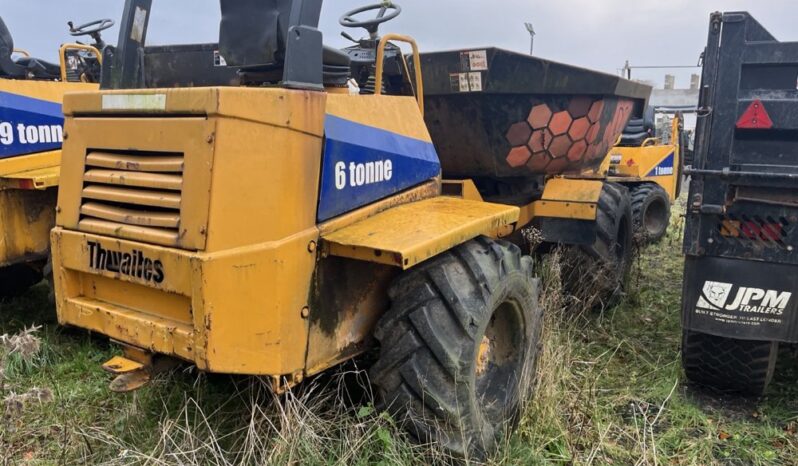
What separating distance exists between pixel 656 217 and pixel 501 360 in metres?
5.88

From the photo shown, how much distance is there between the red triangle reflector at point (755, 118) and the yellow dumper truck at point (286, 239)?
122cm

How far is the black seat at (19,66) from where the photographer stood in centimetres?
538

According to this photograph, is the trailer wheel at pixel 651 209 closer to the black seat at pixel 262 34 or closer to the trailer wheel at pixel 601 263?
the trailer wheel at pixel 601 263

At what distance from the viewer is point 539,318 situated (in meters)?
3.45

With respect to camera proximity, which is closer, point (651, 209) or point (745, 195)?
point (745, 195)

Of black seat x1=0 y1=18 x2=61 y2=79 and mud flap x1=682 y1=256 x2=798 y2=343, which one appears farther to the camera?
black seat x1=0 y1=18 x2=61 y2=79

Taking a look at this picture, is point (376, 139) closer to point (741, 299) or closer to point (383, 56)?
point (383, 56)

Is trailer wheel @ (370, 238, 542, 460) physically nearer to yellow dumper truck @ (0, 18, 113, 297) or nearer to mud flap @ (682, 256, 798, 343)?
mud flap @ (682, 256, 798, 343)

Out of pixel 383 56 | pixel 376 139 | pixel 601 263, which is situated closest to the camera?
pixel 376 139

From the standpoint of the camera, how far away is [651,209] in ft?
27.5

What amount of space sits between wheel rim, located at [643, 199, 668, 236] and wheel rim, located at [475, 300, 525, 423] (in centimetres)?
553

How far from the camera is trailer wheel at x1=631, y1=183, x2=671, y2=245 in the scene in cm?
756

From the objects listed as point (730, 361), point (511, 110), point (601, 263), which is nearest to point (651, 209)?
point (601, 263)

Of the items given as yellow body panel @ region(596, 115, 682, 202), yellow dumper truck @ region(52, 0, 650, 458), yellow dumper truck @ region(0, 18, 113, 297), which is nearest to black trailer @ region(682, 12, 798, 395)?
yellow dumper truck @ region(52, 0, 650, 458)
